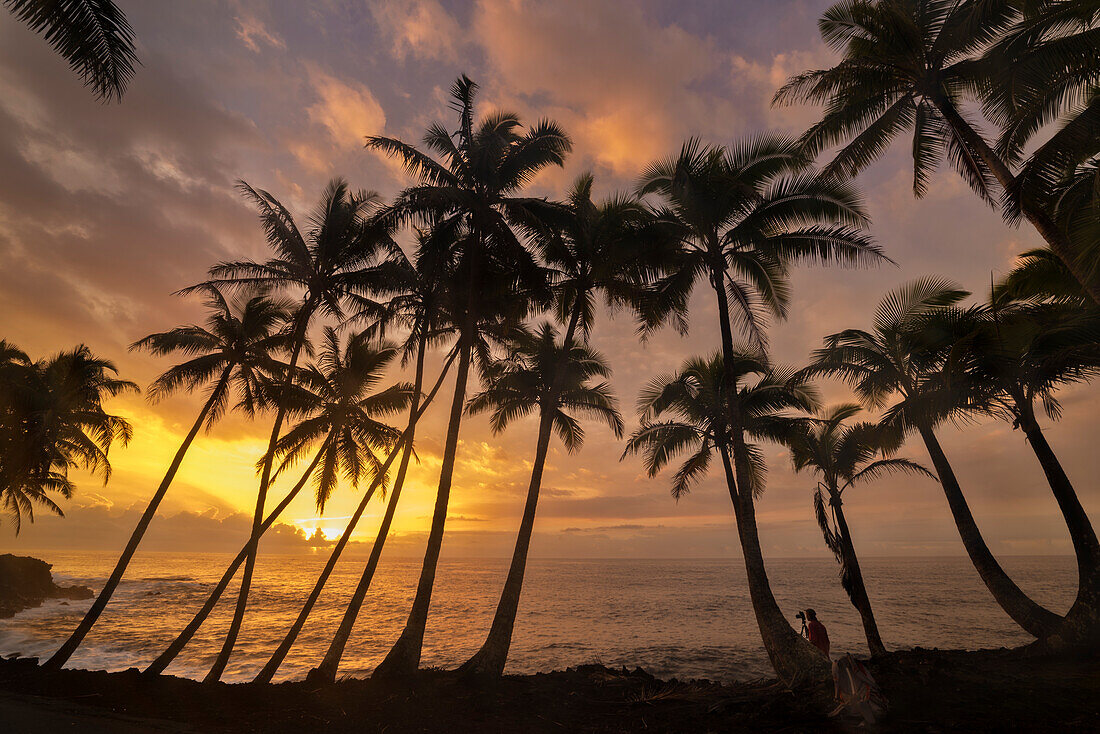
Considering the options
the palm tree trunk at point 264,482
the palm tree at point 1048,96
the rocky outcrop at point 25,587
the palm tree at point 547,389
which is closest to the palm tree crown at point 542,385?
the palm tree at point 547,389

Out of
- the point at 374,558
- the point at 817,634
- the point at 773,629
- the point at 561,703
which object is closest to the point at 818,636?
the point at 817,634

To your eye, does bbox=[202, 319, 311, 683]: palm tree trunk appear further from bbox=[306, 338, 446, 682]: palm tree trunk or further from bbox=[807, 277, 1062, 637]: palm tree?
bbox=[807, 277, 1062, 637]: palm tree

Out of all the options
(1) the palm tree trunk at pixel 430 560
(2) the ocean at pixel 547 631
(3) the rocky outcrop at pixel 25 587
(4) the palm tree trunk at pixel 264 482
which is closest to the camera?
(1) the palm tree trunk at pixel 430 560

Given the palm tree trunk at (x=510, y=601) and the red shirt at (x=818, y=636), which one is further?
the palm tree trunk at (x=510, y=601)

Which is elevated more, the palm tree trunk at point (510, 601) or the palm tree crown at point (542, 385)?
the palm tree crown at point (542, 385)

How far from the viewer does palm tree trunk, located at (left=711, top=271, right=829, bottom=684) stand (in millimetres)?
11219

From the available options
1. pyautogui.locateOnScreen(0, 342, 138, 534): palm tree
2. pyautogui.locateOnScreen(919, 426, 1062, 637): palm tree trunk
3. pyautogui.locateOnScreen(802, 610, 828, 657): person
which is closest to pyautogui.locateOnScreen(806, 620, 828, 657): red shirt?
pyautogui.locateOnScreen(802, 610, 828, 657): person

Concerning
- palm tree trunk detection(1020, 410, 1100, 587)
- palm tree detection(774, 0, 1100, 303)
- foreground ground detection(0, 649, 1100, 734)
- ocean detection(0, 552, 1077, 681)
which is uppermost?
palm tree detection(774, 0, 1100, 303)

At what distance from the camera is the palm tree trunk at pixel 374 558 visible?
12.2 meters

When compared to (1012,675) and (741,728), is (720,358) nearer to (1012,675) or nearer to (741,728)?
(1012,675)

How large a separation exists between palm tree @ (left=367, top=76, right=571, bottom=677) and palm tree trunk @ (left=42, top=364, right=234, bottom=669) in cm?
847

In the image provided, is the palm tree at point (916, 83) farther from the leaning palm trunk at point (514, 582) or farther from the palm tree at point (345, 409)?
the palm tree at point (345, 409)

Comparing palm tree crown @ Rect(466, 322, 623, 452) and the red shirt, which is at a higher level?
palm tree crown @ Rect(466, 322, 623, 452)

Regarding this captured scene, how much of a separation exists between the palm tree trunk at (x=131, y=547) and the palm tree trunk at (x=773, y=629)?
1583 centimetres
